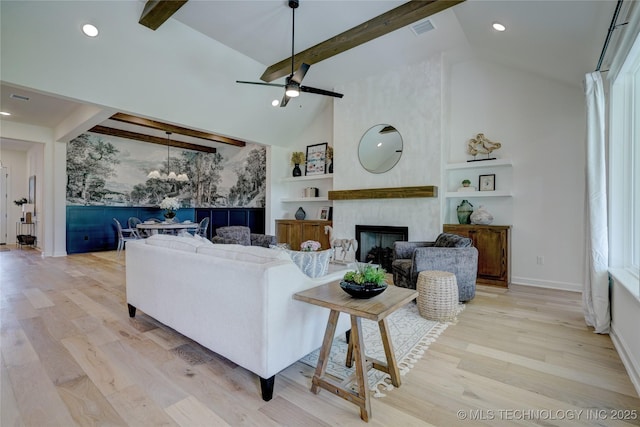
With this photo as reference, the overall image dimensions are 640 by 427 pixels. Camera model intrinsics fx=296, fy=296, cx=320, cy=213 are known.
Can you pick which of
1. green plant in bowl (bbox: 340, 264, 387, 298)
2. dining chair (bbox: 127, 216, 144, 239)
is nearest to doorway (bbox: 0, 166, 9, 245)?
dining chair (bbox: 127, 216, 144, 239)

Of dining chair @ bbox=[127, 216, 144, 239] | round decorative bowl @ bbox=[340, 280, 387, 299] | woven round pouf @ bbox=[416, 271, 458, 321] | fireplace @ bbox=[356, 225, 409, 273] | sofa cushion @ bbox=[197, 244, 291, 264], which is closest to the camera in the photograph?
round decorative bowl @ bbox=[340, 280, 387, 299]

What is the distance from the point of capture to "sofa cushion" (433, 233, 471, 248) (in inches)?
145

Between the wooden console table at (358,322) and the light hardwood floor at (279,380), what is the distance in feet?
0.32

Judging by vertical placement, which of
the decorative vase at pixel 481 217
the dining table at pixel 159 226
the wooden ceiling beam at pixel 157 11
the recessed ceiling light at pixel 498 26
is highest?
the wooden ceiling beam at pixel 157 11

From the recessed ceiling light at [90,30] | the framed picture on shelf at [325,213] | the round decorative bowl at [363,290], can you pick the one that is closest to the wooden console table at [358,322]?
the round decorative bowl at [363,290]

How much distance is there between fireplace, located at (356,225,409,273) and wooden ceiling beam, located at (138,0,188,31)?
4.29 metres

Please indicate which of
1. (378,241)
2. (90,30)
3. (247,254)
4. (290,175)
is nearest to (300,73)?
A: (247,254)

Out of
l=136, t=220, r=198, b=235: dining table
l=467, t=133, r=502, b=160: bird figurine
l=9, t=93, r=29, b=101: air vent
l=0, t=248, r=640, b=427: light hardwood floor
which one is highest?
l=9, t=93, r=29, b=101: air vent

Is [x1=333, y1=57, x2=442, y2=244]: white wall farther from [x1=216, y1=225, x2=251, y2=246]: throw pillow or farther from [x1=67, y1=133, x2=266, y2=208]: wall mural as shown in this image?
[x1=67, y1=133, x2=266, y2=208]: wall mural

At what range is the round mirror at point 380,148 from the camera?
5355 millimetres

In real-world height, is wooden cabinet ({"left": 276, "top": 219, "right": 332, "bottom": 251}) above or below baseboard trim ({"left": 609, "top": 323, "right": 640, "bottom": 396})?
above

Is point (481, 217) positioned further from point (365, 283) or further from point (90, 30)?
point (90, 30)

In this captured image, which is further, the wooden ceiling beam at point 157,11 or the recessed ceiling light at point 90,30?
the recessed ceiling light at point 90,30

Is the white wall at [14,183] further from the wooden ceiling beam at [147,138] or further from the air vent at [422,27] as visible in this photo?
the air vent at [422,27]
